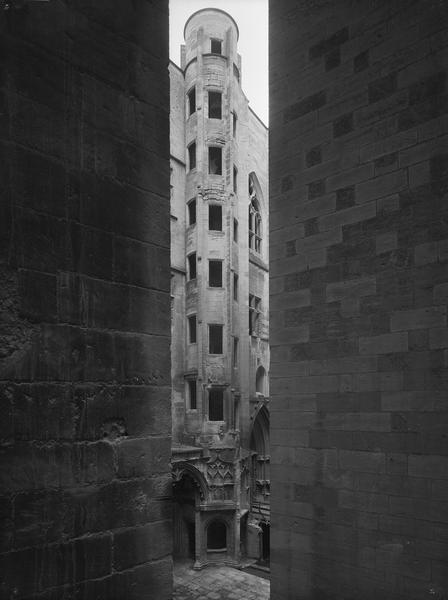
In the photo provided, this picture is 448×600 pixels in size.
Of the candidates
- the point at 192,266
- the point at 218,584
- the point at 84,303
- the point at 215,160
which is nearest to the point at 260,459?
the point at 218,584

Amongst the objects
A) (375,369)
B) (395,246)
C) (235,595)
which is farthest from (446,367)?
(235,595)

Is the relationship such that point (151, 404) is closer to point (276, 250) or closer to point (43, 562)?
point (43, 562)

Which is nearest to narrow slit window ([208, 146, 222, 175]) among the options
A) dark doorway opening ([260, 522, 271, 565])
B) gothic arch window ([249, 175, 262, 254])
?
gothic arch window ([249, 175, 262, 254])

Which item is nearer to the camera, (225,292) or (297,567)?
(297,567)

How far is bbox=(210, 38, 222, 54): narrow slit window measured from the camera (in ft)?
74.0

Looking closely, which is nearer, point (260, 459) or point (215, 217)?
point (215, 217)

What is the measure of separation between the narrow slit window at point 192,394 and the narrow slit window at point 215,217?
6.93m

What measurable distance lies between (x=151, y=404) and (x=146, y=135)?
5.12 ft

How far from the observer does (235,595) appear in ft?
52.7

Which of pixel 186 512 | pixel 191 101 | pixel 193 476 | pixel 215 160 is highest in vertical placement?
pixel 191 101

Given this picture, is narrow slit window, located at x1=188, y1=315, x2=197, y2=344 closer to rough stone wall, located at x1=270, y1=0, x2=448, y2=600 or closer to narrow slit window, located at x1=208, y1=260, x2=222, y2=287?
narrow slit window, located at x1=208, y1=260, x2=222, y2=287

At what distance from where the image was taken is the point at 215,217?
22359 millimetres

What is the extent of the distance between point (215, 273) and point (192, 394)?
17.8 ft

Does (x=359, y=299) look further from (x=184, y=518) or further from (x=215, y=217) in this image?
(x=184, y=518)
